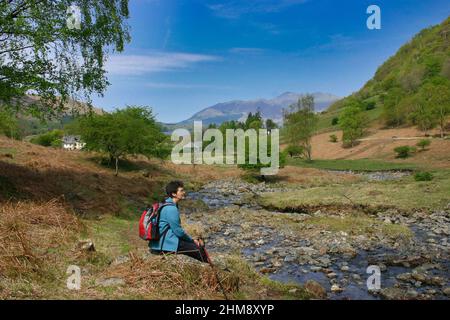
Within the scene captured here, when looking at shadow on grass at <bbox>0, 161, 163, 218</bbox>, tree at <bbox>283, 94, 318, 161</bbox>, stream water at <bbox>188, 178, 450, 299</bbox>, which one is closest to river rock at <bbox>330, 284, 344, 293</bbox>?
stream water at <bbox>188, 178, 450, 299</bbox>

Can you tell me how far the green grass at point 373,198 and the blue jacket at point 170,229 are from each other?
922 inches

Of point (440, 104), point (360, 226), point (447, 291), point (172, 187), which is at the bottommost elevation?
point (447, 291)

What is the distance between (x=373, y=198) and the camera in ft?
106

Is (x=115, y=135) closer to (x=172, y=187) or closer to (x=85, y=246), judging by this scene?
(x=85, y=246)

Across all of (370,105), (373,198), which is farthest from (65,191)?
(370,105)

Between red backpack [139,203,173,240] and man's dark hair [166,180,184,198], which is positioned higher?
man's dark hair [166,180,184,198]

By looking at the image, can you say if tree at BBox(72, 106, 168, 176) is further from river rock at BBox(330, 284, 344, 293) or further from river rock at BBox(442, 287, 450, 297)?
river rock at BBox(442, 287, 450, 297)

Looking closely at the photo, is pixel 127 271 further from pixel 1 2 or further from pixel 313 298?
pixel 1 2

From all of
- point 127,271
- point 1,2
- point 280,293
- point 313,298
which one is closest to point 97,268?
point 127,271

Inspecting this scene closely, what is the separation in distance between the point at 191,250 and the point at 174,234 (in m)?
0.72

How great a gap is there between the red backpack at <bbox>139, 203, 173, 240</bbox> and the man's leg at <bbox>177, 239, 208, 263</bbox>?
75cm

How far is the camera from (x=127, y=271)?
33.2 ft

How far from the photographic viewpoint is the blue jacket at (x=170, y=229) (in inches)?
370

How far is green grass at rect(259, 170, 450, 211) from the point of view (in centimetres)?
2927
